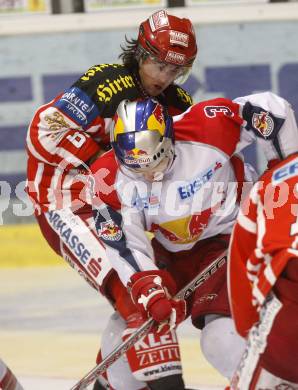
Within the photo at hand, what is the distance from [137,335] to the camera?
358cm

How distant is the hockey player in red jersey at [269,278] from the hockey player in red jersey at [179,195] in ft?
2.09

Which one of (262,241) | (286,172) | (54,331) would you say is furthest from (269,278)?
(54,331)

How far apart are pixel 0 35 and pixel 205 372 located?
3.03 m

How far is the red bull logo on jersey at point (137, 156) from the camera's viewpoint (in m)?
3.48

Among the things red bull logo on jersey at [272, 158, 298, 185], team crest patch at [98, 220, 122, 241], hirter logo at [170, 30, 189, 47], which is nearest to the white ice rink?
team crest patch at [98, 220, 122, 241]

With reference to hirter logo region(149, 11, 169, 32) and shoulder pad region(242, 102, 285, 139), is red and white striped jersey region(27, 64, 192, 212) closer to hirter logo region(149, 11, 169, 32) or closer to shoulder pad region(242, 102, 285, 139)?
hirter logo region(149, 11, 169, 32)

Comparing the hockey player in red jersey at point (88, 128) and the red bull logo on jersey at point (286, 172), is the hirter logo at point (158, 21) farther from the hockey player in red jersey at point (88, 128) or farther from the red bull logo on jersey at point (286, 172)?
the red bull logo on jersey at point (286, 172)

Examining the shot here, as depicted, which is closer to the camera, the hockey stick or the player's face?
the hockey stick

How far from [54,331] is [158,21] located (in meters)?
1.66

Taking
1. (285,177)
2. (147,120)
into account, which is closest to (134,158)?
(147,120)

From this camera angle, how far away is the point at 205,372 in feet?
14.3

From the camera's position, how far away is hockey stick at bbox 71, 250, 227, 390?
3.58 metres

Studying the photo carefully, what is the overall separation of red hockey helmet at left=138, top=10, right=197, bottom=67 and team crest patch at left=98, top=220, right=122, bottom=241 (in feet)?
2.20

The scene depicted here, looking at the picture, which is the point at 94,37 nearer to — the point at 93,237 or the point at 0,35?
the point at 0,35
